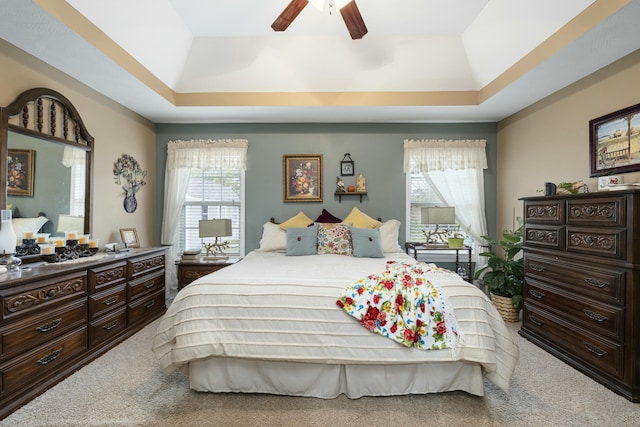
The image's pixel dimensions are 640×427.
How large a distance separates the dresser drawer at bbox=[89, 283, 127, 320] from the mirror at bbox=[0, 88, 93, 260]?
0.71 meters

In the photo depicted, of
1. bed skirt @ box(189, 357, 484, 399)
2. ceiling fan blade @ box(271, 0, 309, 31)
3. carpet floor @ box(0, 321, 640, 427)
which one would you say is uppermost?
ceiling fan blade @ box(271, 0, 309, 31)

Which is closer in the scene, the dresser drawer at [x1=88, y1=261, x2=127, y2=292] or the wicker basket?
the dresser drawer at [x1=88, y1=261, x2=127, y2=292]

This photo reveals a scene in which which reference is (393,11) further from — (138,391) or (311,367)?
(138,391)

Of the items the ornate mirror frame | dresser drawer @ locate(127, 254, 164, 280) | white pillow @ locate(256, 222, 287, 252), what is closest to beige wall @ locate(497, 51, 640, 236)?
Answer: white pillow @ locate(256, 222, 287, 252)

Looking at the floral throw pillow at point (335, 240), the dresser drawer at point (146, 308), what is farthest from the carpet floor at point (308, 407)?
the floral throw pillow at point (335, 240)

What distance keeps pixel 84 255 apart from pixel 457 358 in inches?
127

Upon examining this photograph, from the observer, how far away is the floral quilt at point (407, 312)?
198cm

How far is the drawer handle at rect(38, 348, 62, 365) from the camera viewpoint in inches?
86.5

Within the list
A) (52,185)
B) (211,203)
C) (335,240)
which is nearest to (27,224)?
(52,185)

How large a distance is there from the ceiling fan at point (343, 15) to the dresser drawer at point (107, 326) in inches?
115

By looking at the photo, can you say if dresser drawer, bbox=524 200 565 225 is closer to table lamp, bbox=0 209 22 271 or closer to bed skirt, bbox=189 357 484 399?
bed skirt, bbox=189 357 484 399

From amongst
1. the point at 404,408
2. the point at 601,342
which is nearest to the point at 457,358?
the point at 404,408

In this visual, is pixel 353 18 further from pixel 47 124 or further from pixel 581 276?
pixel 47 124

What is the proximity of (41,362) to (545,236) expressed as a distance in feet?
13.7
